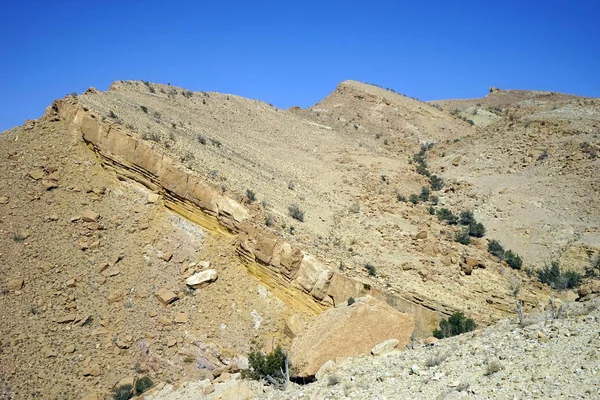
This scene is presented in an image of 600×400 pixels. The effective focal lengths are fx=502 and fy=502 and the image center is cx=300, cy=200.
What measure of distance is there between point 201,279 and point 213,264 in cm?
63

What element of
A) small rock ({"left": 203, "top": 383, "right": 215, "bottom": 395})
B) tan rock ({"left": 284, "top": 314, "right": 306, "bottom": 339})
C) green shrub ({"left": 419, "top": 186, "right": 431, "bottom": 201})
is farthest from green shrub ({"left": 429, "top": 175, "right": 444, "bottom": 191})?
small rock ({"left": 203, "top": 383, "right": 215, "bottom": 395})

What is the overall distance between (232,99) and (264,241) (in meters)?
23.7

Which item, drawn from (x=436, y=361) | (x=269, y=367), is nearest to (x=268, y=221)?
(x=269, y=367)

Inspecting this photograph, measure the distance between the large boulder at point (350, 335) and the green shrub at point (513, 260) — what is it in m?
10.1

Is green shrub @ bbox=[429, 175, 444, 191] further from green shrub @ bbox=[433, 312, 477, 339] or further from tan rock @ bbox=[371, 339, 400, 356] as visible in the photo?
tan rock @ bbox=[371, 339, 400, 356]

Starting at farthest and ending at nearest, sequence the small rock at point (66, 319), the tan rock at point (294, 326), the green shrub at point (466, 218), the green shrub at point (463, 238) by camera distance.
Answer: the green shrub at point (466, 218) → the green shrub at point (463, 238) → the tan rock at point (294, 326) → the small rock at point (66, 319)

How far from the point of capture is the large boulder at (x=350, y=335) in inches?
439

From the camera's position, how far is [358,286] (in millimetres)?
14383

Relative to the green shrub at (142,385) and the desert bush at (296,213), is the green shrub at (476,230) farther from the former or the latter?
the green shrub at (142,385)

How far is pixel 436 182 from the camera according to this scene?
31375mm

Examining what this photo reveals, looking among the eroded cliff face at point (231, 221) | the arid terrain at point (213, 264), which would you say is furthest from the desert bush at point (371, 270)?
the eroded cliff face at point (231, 221)

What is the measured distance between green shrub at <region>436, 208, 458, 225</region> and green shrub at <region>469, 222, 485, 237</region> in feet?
4.21

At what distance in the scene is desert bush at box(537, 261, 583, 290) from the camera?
17906 millimetres

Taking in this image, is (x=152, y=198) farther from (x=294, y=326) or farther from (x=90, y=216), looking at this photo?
(x=294, y=326)
